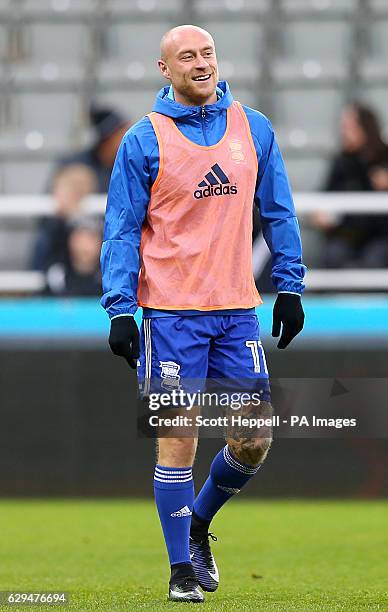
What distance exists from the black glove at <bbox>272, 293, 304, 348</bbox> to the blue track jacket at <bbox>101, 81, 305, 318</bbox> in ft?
0.11

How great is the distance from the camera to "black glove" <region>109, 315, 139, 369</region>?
4.74 m

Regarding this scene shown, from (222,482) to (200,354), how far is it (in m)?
0.60

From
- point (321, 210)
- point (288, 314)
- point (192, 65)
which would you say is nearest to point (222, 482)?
point (288, 314)

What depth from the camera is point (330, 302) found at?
9250 mm

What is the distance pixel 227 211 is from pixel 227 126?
1.10 feet

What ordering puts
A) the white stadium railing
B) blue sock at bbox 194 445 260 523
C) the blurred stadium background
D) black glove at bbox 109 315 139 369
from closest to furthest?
black glove at bbox 109 315 139 369 < blue sock at bbox 194 445 260 523 < the blurred stadium background < the white stadium railing

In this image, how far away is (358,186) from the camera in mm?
10062

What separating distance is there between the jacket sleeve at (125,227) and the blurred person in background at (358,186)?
17.1ft

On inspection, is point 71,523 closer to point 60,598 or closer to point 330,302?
point 330,302

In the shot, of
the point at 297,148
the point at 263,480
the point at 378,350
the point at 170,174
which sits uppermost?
the point at 170,174


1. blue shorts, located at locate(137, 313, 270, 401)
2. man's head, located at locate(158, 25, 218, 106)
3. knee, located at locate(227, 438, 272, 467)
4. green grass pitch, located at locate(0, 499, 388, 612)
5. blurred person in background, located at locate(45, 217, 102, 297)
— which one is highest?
man's head, located at locate(158, 25, 218, 106)

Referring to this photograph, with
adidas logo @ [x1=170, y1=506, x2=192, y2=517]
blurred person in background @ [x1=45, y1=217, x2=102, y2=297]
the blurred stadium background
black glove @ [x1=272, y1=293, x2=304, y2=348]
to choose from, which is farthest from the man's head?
blurred person in background @ [x1=45, y1=217, x2=102, y2=297]

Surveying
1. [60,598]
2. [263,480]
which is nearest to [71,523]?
[263,480]

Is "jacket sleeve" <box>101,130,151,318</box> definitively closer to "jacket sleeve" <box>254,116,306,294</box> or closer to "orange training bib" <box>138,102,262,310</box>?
"orange training bib" <box>138,102,262,310</box>
